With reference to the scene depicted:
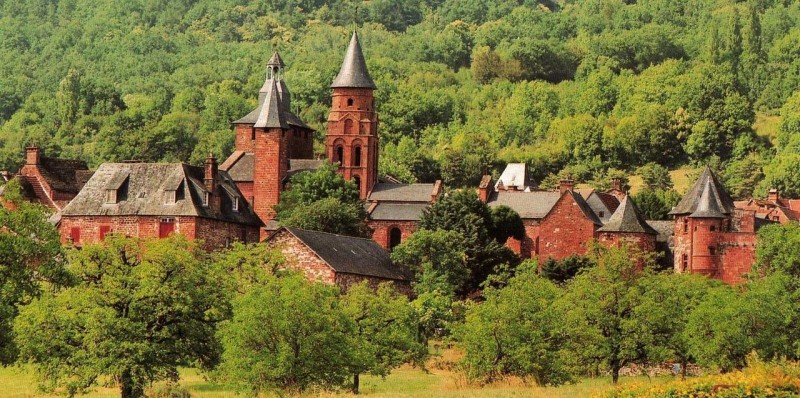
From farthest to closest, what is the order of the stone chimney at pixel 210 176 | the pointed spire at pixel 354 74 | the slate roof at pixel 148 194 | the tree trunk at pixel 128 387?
1. the pointed spire at pixel 354 74
2. the stone chimney at pixel 210 176
3. the slate roof at pixel 148 194
4. the tree trunk at pixel 128 387

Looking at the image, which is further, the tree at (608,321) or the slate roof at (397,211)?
the slate roof at (397,211)

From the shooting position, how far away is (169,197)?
92375mm

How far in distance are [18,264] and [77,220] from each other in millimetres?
41831

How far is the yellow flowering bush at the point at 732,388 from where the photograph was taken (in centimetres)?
4328

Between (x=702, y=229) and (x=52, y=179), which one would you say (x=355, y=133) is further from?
(x=702, y=229)

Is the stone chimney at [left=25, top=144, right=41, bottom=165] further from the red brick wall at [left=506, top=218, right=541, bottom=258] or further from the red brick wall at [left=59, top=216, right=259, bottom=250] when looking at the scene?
the red brick wall at [left=506, top=218, right=541, bottom=258]

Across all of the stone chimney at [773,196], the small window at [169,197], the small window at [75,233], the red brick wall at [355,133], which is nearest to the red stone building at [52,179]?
the small window at [75,233]

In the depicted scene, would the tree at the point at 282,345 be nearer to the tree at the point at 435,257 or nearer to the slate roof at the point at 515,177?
the tree at the point at 435,257

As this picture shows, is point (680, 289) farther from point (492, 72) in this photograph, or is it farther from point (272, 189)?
point (492, 72)

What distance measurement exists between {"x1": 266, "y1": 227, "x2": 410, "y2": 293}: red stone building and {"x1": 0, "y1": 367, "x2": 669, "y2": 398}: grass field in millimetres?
10896

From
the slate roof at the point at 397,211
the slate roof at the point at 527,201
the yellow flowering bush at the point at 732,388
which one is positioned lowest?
the yellow flowering bush at the point at 732,388

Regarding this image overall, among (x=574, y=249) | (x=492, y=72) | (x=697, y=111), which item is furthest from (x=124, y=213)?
(x=492, y=72)

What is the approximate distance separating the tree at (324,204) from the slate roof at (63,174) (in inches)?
538

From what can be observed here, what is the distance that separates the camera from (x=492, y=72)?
19775 centimetres
